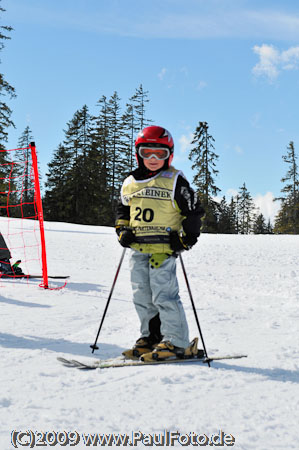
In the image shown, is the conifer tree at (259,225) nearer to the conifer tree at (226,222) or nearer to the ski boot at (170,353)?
the conifer tree at (226,222)

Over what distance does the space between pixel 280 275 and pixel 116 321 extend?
517cm

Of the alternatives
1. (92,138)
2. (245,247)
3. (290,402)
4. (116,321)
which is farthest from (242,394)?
(92,138)

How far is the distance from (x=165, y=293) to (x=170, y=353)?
49 centimetres

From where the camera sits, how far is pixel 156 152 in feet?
11.5

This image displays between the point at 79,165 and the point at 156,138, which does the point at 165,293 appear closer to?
the point at 156,138

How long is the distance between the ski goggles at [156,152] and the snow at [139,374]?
1.75 m

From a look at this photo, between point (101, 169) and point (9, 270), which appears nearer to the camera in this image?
point (9, 270)

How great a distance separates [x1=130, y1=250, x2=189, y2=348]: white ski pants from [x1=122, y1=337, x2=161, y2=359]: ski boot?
0.67 feet

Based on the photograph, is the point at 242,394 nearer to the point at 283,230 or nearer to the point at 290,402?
the point at 290,402

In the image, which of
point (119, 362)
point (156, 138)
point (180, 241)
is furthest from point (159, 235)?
point (119, 362)

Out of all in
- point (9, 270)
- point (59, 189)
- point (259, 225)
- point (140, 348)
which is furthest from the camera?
point (259, 225)

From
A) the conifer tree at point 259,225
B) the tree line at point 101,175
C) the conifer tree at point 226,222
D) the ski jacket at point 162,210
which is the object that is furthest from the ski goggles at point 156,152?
the conifer tree at point 259,225

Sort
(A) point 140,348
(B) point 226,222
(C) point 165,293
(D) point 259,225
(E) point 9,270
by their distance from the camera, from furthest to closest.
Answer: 1. (D) point 259,225
2. (B) point 226,222
3. (E) point 9,270
4. (A) point 140,348
5. (C) point 165,293

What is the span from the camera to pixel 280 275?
8805 millimetres
